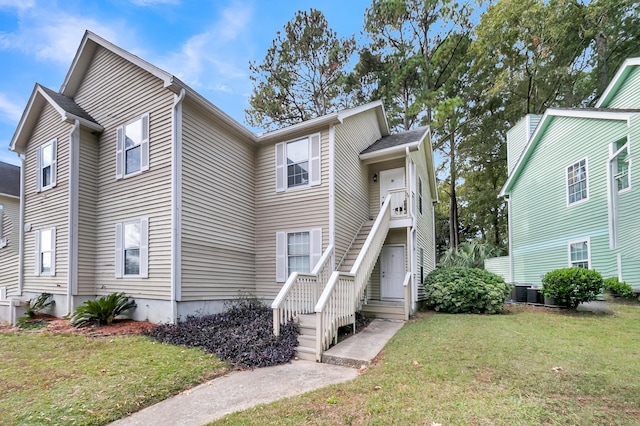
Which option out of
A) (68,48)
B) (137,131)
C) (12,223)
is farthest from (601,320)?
(12,223)

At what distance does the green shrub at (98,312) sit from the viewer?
8266 mm

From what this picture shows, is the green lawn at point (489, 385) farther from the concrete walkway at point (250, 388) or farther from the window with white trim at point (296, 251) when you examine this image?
the window with white trim at point (296, 251)

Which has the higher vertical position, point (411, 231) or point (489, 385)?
point (411, 231)

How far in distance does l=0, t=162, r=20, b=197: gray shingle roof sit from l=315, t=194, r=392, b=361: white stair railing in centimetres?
1726

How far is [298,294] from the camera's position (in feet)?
24.3

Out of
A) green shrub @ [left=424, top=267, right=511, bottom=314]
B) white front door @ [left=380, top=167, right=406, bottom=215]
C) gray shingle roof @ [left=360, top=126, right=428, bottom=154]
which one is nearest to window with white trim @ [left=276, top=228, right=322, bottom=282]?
white front door @ [left=380, top=167, right=406, bottom=215]

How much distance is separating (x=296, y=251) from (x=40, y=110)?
10.6 metres

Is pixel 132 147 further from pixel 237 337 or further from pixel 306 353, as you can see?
pixel 306 353

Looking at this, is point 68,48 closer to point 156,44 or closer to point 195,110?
point 156,44

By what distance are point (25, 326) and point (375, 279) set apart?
34.6 feet

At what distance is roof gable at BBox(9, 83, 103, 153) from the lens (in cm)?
1002

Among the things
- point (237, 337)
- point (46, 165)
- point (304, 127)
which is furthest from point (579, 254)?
point (46, 165)

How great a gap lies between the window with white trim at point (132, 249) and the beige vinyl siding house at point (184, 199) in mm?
49

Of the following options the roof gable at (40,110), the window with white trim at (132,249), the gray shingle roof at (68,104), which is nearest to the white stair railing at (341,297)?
the window with white trim at (132,249)
